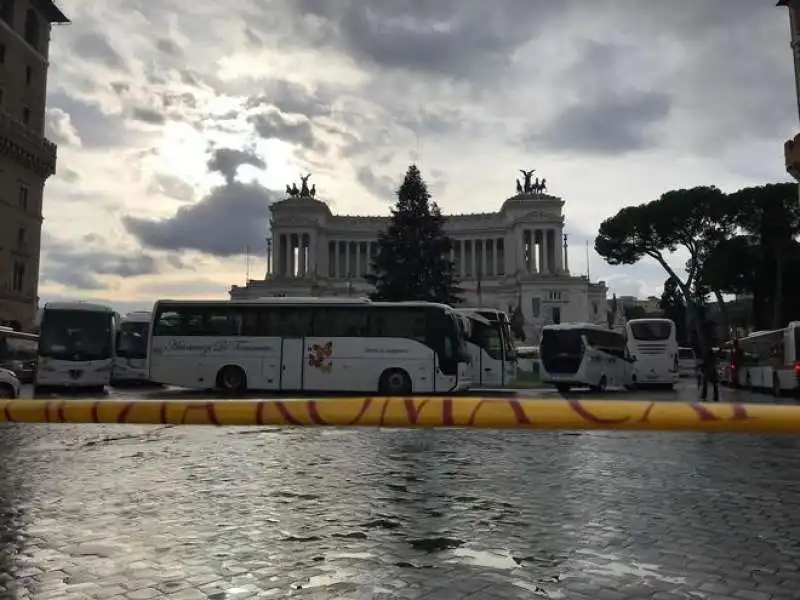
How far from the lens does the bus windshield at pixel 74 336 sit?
2277 cm

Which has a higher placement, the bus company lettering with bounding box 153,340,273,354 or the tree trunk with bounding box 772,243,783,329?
the tree trunk with bounding box 772,243,783,329

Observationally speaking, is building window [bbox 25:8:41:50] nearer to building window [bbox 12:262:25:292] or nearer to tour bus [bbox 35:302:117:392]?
building window [bbox 12:262:25:292]

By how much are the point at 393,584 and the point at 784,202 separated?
49.3m

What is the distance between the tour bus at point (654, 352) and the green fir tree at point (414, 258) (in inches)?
881

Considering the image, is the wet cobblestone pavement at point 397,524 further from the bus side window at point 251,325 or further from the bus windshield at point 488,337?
the bus windshield at point 488,337

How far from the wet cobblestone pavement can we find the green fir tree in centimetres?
4083

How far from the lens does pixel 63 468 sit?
8445mm

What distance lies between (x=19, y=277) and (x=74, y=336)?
119ft

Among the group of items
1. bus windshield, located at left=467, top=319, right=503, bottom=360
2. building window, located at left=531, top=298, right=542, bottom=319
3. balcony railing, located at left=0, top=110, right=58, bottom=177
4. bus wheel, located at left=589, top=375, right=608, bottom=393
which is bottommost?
bus wheel, located at left=589, top=375, right=608, bottom=393

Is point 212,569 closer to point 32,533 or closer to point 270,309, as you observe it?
point 32,533

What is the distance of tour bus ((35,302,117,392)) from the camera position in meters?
22.7

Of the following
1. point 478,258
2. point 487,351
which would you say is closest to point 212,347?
point 487,351

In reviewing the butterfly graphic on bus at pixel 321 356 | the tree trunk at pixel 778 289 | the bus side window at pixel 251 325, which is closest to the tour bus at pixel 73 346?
the bus side window at pixel 251 325

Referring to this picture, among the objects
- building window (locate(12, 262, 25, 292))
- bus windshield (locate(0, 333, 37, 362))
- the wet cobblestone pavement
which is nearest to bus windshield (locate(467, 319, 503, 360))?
the wet cobblestone pavement
